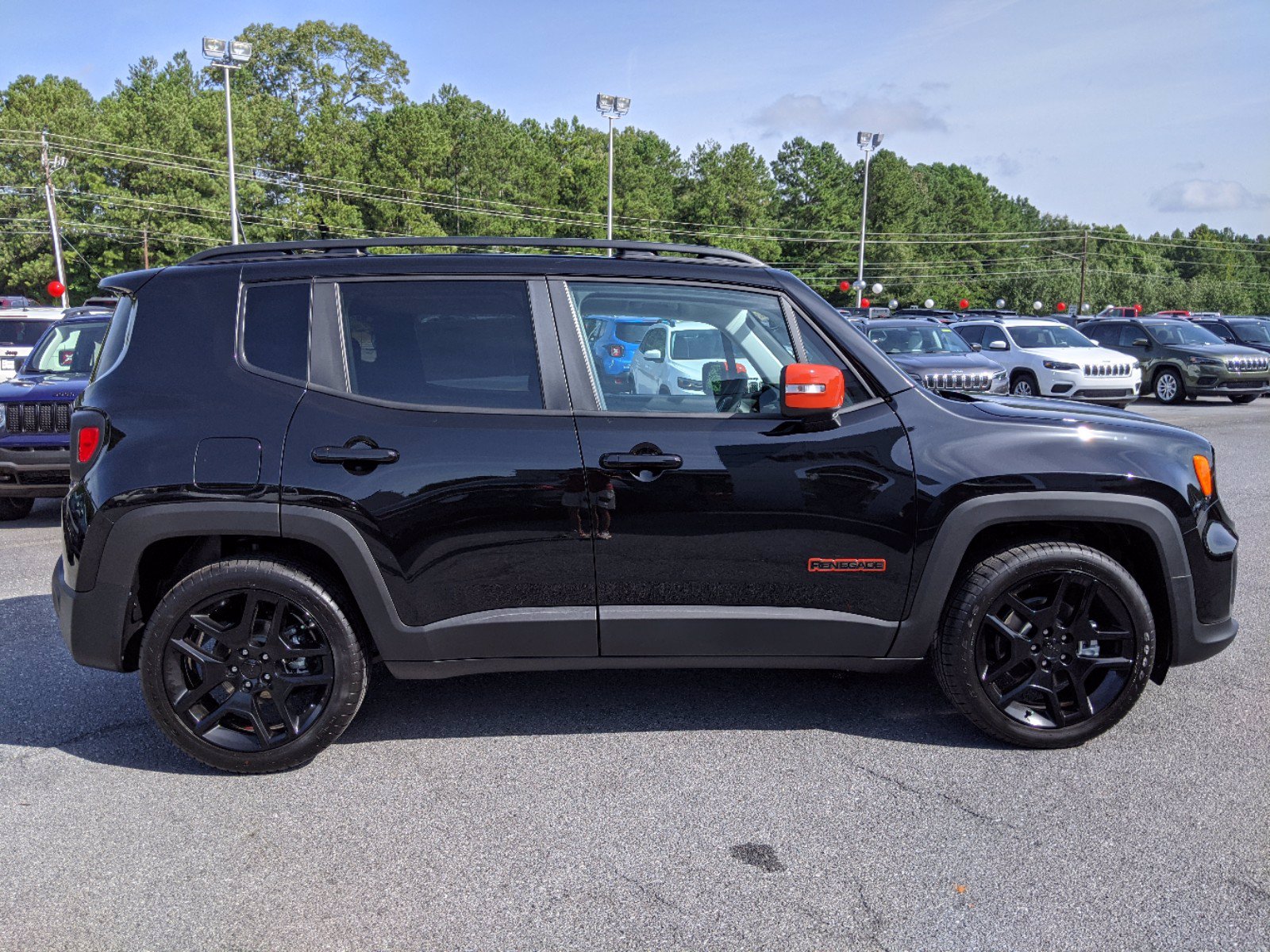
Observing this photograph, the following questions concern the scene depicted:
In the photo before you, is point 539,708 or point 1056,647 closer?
point 1056,647

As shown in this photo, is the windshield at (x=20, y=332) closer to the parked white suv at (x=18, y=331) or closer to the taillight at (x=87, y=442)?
the parked white suv at (x=18, y=331)

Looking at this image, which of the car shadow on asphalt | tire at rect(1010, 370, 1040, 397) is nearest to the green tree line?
tire at rect(1010, 370, 1040, 397)

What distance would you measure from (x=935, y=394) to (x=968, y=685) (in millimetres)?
1086

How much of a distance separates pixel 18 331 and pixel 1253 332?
2563 centimetres

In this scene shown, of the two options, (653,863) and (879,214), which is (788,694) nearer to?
(653,863)

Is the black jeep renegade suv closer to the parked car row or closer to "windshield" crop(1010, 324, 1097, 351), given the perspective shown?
the parked car row

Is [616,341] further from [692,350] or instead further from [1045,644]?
[1045,644]

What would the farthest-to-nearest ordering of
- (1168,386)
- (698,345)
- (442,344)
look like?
(1168,386) → (698,345) → (442,344)

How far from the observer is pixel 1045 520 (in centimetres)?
384

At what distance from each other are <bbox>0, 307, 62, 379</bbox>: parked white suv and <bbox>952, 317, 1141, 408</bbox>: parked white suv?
14592mm

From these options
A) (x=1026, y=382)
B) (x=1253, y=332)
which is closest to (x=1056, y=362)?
(x=1026, y=382)

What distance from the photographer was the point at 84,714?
4.29 m

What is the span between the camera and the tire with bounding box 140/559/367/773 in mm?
3670

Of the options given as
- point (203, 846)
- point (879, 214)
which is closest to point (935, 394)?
point (203, 846)
